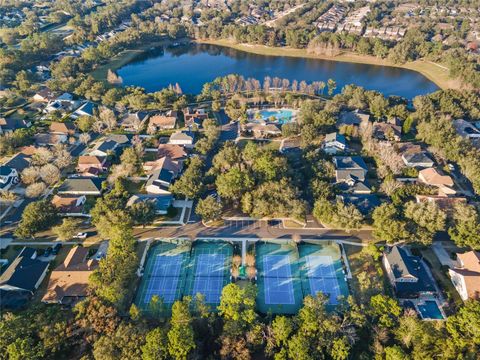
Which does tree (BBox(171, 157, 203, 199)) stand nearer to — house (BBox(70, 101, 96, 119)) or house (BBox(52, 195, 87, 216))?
house (BBox(52, 195, 87, 216))

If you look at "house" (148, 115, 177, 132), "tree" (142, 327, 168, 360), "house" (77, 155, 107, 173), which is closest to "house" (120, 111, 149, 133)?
"house" (148, 115, 177, 132)

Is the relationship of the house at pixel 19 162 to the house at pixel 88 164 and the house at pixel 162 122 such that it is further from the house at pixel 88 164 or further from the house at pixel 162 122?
the house at pixel 162 122

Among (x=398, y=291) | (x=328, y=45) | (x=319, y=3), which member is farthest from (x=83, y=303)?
(x=319, y=3)

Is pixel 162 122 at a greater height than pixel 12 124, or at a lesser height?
greater

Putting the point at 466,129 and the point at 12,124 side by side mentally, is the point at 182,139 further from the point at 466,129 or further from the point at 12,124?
the point at 466,129

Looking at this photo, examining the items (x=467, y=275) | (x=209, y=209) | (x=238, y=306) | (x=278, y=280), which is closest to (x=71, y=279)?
(x=209, y=209)
